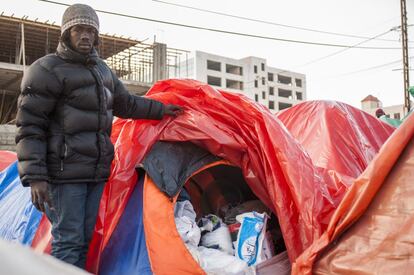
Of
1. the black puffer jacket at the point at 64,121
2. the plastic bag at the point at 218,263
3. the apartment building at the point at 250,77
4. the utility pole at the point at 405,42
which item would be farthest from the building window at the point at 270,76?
the black puffer jacket at the point at 64,121

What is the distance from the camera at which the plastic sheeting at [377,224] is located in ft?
5.68

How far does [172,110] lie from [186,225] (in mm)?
751

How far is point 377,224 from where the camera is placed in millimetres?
1841

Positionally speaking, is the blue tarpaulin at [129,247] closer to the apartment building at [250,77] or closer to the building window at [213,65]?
the apartment building at [250,77]

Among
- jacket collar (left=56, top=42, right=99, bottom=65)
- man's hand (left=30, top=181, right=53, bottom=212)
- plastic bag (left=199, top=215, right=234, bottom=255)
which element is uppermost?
jacket collar (left=56, top=42, right=99, bottom=65)

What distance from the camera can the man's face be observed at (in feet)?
7.14

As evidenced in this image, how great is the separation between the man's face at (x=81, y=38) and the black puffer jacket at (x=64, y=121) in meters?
0.04

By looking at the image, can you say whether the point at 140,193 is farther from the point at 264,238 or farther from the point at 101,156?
the point at 264,238

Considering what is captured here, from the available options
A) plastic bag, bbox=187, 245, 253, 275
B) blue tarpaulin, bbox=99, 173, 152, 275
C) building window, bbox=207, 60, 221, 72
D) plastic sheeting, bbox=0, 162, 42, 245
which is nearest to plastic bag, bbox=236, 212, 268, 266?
plastic bag, bbox=187, 245, 253, 275

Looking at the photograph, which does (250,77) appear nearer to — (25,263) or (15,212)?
(15,212)

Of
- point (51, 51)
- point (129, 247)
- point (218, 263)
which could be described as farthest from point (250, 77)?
point (129, 247)

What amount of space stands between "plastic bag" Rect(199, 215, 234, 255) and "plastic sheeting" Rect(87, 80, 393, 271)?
1.08 ft

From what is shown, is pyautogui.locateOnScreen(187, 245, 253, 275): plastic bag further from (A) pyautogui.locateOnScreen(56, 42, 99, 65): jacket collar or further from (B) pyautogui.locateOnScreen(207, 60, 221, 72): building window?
(B) pyautogui.locateOnScreen(207, 60, 221, 72): building window

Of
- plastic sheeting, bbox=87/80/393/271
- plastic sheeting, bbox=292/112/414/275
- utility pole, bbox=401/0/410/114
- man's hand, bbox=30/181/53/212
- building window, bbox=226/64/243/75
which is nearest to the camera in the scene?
plastic sheeting, bbox=292/112/414/275
